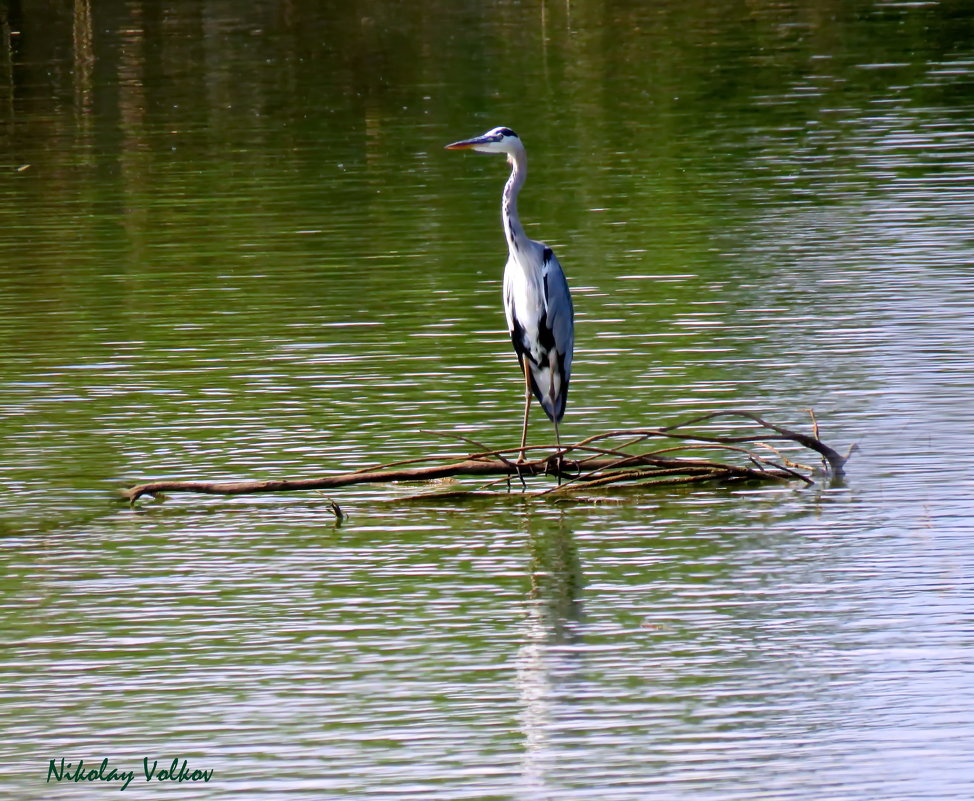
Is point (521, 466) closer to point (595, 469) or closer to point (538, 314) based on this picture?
point (595, 469)

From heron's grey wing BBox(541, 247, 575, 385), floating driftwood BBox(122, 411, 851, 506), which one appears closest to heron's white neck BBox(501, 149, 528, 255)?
heron's grey wing BBox(541, 247, 575, 385)

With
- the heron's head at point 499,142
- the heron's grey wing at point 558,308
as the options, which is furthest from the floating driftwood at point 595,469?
the heron's head at point 499,142

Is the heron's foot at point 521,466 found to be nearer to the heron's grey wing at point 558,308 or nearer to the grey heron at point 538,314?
the grey heron at point 538,314

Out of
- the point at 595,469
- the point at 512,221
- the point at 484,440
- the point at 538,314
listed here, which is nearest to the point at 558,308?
the point at 538,314

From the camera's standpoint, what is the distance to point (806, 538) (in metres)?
9.15

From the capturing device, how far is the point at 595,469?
10.0 m

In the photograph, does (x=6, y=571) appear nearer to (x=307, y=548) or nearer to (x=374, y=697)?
(x=307, y=548)

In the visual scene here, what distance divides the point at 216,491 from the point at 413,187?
36.8 ft

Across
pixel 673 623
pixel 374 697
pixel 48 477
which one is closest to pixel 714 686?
pixel 673 623

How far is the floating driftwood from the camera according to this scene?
969 centimetres

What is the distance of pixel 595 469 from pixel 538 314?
855mm

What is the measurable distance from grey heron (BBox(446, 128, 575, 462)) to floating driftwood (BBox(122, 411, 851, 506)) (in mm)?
340

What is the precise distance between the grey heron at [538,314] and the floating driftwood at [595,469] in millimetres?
340

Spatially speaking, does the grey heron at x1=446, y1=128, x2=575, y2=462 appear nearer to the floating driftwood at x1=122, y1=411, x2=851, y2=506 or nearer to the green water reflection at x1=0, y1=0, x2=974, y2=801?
the floating driftwood at x1=122, y1=411, x2=851, y2=506
